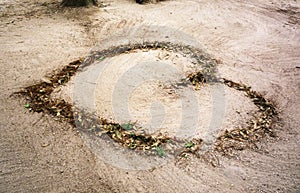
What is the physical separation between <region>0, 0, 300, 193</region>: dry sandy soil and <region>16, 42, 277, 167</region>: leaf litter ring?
13 centimetres

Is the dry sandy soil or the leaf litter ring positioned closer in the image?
the dry sandy soil

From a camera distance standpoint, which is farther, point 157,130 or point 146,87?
point 146,87

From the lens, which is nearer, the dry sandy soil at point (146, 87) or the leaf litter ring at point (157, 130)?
the dry sandy soil at point (146, 87)

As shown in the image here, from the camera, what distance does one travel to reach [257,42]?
511 cm

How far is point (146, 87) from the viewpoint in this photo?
12.6 feet

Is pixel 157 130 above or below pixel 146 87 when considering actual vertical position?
below

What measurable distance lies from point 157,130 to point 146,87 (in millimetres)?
801

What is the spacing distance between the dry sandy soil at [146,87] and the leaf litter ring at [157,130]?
0.13 m

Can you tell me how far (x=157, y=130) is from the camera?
3.27 meters

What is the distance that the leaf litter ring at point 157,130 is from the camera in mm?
3104

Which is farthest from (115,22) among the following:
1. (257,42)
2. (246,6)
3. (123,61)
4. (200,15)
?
(246,6)

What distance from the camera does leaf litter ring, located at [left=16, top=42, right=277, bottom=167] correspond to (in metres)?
3.10

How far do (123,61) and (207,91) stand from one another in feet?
4.53

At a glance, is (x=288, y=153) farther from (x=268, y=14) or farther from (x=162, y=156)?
(x=268, y=14)
